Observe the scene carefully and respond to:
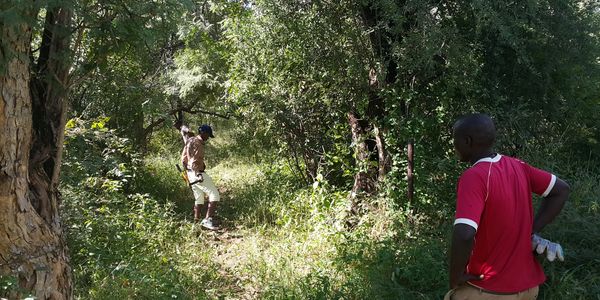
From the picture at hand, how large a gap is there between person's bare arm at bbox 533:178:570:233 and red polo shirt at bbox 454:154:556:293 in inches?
9.3

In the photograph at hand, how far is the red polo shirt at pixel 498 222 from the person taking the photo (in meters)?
2.15

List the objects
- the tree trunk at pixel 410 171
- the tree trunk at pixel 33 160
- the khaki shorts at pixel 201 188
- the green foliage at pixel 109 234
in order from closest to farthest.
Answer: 1. the tree trunk at pixel 33 160
2. the green foliage at pixel 109 234
3. the tree trunk at pixel 410 171
4. the khaki shorts at pixel 201 188

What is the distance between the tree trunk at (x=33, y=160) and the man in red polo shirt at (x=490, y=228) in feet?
8.39

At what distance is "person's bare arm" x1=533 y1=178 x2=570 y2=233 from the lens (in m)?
2.47

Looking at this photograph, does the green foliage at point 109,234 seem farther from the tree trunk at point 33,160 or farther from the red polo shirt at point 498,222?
the red polo shirt at point 498,222

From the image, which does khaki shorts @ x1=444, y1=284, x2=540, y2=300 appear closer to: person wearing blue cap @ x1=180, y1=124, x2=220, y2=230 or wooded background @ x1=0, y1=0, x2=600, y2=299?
wooded background @ x1=0, y1=0, x2=600, y2=299

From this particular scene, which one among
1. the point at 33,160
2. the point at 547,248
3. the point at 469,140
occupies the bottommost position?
the point at 547,248

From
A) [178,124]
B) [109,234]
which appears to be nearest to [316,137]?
[109,234]

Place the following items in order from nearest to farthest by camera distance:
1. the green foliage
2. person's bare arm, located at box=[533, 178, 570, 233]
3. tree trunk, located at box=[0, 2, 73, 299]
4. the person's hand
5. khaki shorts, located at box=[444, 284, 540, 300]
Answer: khaki shorts, located at box=[444, 284, 540, 300] → person's bare arm, located at box=[533, 178, 570, 233] → tree trunk, located at box=[0, 2, 73, 299] → the green foliage → the person's hand

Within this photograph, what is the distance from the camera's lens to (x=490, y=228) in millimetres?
2207

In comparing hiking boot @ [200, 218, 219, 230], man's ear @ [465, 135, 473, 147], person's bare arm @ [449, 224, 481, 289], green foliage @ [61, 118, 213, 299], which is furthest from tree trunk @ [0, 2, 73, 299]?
hiking boot @ [200, 218, 219, 230]

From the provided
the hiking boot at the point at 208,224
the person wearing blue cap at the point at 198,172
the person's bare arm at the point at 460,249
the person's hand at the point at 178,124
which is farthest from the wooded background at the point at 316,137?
the person's hand at the point at 178,124

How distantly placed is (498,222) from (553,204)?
514 mm

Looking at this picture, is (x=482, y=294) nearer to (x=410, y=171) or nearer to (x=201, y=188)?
(x=410, y=171)
